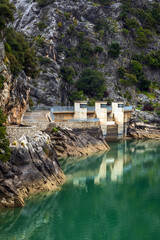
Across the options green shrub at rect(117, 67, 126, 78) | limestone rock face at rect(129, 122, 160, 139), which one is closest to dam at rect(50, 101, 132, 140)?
limestone rock face at rect(129, 122, 160, 139)

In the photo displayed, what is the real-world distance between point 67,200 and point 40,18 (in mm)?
70942

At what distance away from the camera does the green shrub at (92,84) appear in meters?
92.2

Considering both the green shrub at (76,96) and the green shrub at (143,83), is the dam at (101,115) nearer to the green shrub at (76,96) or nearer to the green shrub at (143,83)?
the green shrub at (76,96)

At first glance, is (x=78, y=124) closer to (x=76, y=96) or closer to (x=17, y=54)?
(x=17, y=54)

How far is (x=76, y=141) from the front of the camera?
59781mm

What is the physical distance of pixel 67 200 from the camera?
3716 cm

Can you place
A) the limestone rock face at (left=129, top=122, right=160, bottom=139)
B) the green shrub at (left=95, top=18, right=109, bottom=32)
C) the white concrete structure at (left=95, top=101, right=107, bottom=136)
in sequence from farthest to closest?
the green shrub at (left=95, top=18, right=109, bottom=32), the limestone rock face at (left=129, top=122, right=160, bottom=139), the white concrete structure at (left=95, top=101, right=107, bottom=136)

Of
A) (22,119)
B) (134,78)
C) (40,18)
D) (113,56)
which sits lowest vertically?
(22,119)

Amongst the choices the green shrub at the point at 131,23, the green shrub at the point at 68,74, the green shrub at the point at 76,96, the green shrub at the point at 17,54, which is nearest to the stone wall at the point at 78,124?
the green shrub at the point at 17,54

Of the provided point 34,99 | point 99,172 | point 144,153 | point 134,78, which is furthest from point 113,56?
point 99,172

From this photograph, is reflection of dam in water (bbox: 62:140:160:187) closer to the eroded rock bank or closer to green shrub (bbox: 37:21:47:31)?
the eroded rock bank

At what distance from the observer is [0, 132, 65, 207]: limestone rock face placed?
31.8m

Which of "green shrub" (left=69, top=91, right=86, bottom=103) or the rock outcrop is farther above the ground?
"green shrub" (left=69, top=91, right=86, bottom=103)

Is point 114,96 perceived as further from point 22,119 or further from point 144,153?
point 22,119
